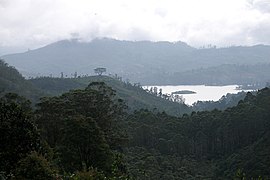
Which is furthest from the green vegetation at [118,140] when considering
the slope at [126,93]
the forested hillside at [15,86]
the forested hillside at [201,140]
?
the slope at [126,93]

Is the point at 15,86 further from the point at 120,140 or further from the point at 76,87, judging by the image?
the point at 120,140

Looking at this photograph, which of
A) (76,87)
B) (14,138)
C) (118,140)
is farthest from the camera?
(76,87)

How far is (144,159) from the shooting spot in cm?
4794

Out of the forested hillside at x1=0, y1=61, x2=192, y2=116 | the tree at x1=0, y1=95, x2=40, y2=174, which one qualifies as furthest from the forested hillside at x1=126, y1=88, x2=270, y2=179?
the forested hillside at x1=0, y1=61, x2=192, y2=116

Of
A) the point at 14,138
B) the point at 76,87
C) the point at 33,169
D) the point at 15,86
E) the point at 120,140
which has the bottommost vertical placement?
the point at 120,140

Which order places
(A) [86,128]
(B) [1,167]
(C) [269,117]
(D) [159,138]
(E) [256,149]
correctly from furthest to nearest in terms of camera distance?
(D) [159,138] < (C) [269,117] < (E) [256,149] < (A) [86,128] < (B) [1,167]

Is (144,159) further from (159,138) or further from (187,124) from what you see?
(187,124)

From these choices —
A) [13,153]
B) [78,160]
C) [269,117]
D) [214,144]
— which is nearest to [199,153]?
[214,144]

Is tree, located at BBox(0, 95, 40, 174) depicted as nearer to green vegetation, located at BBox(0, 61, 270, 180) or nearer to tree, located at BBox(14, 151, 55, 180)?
green vegetation, located at BBox(0, 61, 270, 180)

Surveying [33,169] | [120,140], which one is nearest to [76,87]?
[120,140]

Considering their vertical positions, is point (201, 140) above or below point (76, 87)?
below

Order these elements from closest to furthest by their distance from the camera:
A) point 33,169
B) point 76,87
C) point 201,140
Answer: point 33,169 → point 201,140 → point 76,87

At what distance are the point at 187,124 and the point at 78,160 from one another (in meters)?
39.4

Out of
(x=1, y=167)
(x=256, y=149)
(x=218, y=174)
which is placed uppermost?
(x=1, y=167)
